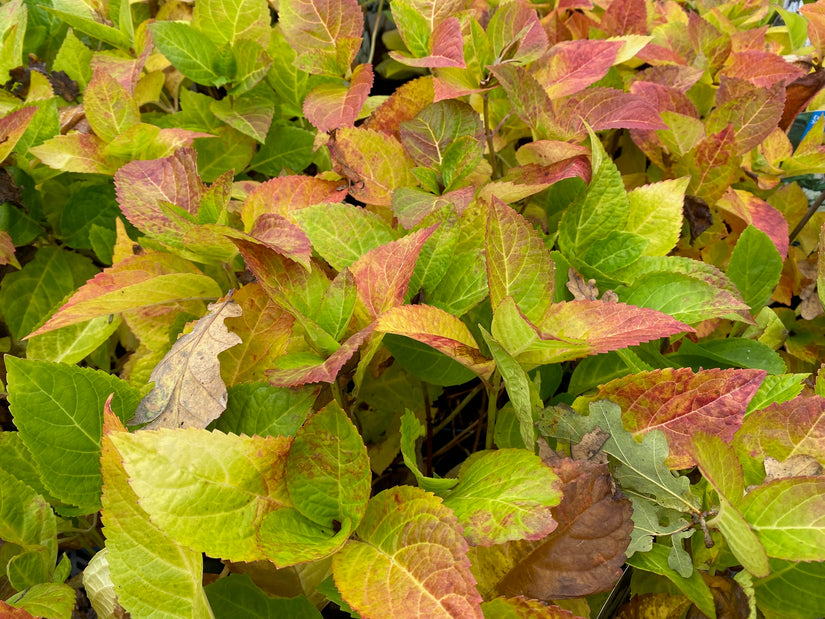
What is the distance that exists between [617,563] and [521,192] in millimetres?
447

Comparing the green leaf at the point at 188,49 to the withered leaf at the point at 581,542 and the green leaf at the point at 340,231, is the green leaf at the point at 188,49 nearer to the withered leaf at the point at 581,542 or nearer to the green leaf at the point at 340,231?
the green leaf at the point at 340,231

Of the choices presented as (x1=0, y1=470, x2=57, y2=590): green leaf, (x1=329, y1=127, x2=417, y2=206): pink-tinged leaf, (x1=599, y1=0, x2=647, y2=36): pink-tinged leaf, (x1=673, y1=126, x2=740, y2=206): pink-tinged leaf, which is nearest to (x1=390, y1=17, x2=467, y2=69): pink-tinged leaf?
(x1=329, y1=127, x2=417, y2=206): pink-tinged leaf

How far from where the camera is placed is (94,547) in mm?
912

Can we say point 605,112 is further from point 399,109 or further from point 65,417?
point 65,417

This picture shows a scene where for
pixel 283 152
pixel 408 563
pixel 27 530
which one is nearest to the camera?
pixel 408 563

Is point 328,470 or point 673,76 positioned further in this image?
point 673,76

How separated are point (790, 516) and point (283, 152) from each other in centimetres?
97

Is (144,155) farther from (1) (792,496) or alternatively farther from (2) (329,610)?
(1) (792,496)

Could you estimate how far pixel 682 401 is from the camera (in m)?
0.63

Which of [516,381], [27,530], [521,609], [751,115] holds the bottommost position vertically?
[27,530]

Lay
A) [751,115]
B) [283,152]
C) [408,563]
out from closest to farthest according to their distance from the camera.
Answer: [408,563] → [751,115] → [283,152]

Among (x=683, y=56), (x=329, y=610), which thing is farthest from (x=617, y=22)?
(x=329, y=610)

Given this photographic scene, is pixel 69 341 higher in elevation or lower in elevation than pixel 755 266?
lower

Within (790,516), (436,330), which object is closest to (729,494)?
(790,516)
